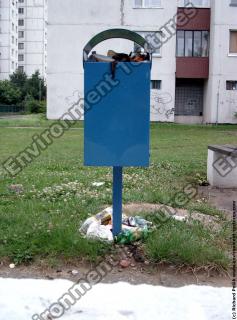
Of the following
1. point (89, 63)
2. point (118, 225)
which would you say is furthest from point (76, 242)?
point (89, 63)

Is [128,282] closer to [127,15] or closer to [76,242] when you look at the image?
[76,242]

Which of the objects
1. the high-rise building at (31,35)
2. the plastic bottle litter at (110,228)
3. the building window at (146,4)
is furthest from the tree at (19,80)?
the plastic bottle litter at (110,228)

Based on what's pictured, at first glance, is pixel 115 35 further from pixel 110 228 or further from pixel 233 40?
pixel 233 40

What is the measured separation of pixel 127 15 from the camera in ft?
102

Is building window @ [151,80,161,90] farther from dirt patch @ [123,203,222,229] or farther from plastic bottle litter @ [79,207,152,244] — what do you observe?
plastic bottle litter @ [79,207,152,244]

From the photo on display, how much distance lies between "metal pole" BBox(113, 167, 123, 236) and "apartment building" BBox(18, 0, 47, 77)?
90.8 meters

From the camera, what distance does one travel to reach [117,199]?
15.5ft

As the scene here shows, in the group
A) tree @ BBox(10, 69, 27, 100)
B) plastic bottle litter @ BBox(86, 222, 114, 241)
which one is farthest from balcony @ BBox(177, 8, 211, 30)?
tree @ BBox(10, 69, 27, 100)

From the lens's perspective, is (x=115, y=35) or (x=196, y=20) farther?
(x=196, y=20)

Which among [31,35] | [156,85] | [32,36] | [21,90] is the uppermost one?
[31,35]

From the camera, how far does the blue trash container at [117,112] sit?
14.0 feet

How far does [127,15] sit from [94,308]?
29.6 meters

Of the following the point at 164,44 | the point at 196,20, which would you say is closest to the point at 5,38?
the point at 164,44

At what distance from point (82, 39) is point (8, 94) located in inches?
1427
